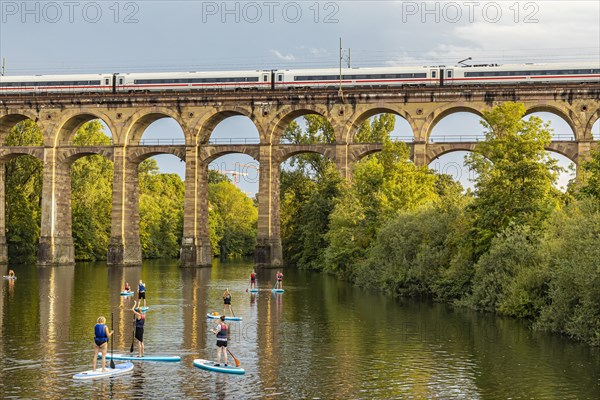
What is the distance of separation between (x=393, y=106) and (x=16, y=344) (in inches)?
2028

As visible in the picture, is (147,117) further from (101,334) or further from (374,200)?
(101,334)

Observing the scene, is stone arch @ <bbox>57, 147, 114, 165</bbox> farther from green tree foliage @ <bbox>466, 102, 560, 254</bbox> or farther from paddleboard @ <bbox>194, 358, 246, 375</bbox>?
paddleboard @ <bbox>194, 358, 246, 375</bbox>

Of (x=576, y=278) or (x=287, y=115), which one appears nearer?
(x=576, y=278)

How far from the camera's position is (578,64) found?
73938 mm

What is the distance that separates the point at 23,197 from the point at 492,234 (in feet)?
211

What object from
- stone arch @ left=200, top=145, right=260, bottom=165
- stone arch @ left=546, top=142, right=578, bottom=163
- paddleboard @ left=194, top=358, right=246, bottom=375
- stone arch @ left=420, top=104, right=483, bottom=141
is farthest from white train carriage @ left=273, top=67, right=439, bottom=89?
paddleboard @ left=194, top=358, right=246, bottom=375

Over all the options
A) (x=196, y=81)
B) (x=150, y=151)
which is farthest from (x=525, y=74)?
(x=150, y=151)

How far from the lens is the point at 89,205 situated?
97.5 meters

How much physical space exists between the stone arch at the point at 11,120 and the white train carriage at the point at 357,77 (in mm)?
24820

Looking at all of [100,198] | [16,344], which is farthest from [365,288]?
[100,198]

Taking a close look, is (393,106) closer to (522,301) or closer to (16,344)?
(522,301)

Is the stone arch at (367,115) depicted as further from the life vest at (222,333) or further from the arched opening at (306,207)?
the life vest at (222,333)

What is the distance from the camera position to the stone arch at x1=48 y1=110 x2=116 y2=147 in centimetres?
8088

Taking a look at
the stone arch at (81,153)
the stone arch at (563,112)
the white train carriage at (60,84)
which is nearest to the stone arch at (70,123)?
the stone arch at (81,153)
